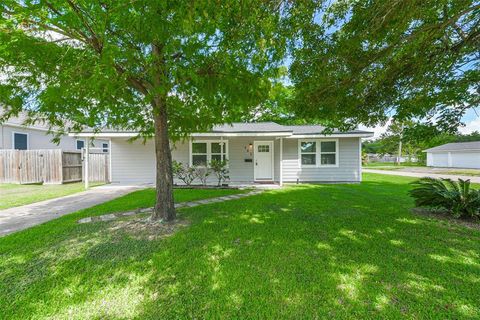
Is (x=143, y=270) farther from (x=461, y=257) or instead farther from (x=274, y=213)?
(x=461, y=257)

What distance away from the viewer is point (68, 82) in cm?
303

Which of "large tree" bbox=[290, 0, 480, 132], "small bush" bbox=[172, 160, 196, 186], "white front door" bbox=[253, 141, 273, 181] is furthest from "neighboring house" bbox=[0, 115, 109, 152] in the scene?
"large tree" bbox=[290, 0, 480, 132]

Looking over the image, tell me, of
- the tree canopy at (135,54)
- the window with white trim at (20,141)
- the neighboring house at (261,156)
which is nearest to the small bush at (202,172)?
the neighboring house at (261,156)

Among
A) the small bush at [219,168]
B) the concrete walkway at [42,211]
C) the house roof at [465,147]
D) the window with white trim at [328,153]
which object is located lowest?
the concrete walkway at [42,211]

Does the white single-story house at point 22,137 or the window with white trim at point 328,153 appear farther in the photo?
the white single-story house at point 22,137

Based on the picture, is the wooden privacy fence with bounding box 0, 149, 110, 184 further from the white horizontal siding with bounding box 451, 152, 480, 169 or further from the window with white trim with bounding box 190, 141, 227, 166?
the white horizontal siding with bounding box 451, 152, 480, 169

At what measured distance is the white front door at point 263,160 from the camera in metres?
11.1

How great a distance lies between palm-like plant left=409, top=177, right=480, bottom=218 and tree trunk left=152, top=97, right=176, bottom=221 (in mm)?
5955

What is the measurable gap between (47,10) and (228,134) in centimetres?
738

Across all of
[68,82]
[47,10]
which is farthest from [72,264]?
[47,10]

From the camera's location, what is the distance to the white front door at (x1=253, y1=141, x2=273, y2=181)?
1111cm

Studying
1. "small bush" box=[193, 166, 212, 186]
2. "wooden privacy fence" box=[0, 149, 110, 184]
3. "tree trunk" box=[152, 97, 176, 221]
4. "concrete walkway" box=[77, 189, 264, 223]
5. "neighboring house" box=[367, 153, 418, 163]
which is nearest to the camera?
"tree trunk" box=[152, 97, 176, 221]

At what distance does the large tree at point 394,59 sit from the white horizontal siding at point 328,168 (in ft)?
20.7

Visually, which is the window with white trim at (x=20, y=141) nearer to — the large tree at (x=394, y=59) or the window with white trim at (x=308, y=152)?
the window with white trim at (x=308, y=152)
